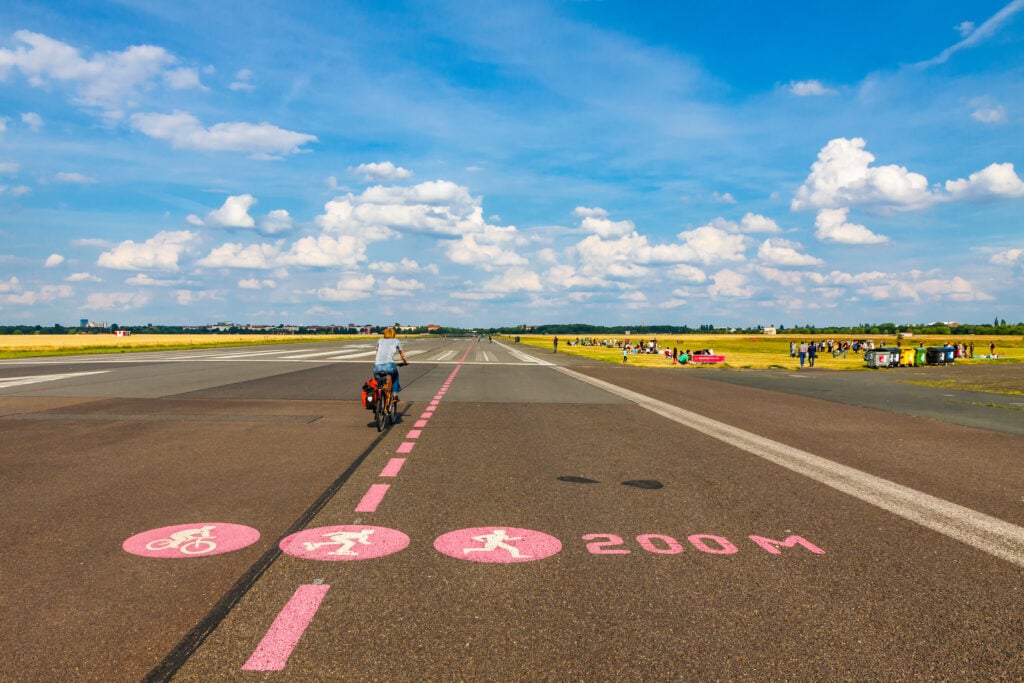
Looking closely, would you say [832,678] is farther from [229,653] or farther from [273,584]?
[273,584]

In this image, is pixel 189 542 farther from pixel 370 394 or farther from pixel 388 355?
pixel 388 355

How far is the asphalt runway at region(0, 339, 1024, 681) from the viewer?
11.3 ft

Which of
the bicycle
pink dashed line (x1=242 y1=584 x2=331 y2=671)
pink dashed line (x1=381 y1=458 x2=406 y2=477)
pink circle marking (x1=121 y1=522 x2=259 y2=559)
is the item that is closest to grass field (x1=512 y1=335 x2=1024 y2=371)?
the bicycle

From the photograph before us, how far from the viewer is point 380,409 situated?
12.1 metres

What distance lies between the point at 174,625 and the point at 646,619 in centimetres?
267

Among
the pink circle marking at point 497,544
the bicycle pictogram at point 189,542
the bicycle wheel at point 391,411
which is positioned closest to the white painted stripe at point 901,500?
the pink circle marking at point 497,544

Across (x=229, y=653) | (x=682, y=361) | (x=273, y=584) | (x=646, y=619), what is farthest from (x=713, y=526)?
(x=682, y=361)

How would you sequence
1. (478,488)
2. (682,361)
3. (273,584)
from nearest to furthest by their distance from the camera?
1. (273,584)
2. (478,488)
3. (682,361)

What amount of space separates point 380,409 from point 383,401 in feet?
0.53

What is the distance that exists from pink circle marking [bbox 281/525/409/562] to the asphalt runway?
3 cm

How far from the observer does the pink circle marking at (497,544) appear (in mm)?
5031

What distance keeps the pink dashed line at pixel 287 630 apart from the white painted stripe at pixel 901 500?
508cm

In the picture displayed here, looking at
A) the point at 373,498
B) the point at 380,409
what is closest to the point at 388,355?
the point at 380,409

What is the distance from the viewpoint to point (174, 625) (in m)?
3.77
